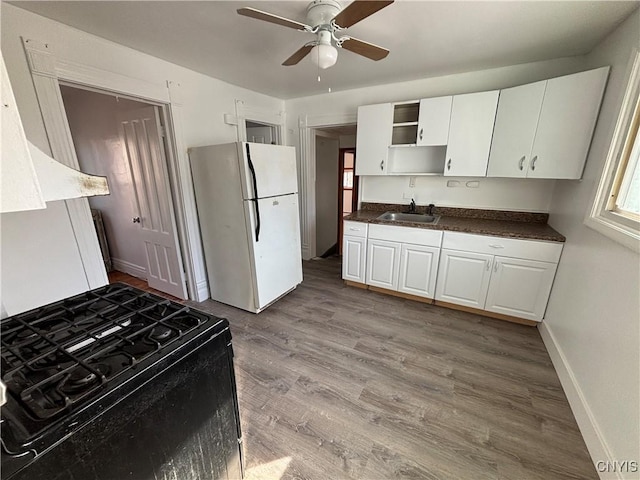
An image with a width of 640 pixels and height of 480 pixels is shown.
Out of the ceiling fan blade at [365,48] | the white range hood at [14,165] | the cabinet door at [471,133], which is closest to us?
the white range hood at [14,165]

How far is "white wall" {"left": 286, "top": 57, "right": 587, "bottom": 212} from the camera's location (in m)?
2.50

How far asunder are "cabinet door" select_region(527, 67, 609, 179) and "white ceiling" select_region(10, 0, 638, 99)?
1.01ft

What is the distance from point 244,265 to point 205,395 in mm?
1681

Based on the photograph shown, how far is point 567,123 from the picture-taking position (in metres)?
2.08

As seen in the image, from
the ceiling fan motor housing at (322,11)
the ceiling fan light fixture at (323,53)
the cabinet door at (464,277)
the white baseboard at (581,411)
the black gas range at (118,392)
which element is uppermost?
the ceiling fan motor housing at (322,11)

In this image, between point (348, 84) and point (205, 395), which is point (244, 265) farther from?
point (348, 84)

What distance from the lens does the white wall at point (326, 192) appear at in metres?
4.26

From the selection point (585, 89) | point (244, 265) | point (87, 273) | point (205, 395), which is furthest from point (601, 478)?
point (87, 273)

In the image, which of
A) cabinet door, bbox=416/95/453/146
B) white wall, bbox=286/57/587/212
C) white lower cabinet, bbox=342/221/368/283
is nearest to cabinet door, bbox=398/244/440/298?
white lower cabinet, bbox=342/221/368/283

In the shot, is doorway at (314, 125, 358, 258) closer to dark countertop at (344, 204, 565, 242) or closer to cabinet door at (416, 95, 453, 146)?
dark countertop at (344, 204, 565, 242)

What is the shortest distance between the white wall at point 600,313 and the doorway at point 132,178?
336 cm

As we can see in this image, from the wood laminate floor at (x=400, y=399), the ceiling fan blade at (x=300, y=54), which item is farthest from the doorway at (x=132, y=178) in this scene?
the ceiling fan blade at (x=300, y=54)

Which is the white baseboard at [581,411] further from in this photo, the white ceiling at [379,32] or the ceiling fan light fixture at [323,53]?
the ceiling fan light fixture at [323,53]

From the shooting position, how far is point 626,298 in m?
1.36
